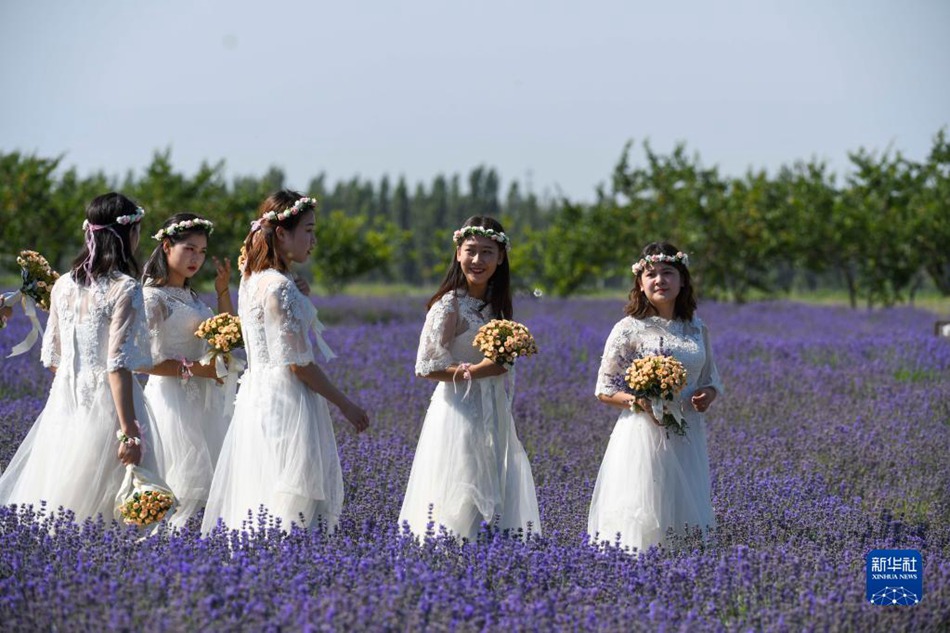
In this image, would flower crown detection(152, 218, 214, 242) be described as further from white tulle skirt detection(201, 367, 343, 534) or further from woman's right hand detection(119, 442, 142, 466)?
woman's right hand detection(119, 442, 142, 466)

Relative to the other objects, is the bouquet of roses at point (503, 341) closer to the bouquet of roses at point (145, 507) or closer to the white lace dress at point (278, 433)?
the white lace dress at point (278, 433)

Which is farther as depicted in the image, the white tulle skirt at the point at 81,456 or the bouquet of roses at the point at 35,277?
the bouquet of roses at the point at 35,277

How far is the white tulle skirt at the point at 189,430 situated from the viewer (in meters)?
5.32

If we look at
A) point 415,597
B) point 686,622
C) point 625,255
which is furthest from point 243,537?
point 625,255

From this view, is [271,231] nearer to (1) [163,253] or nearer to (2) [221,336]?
(2) [221,336]

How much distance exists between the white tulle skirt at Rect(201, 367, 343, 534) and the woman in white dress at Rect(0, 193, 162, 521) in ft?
1.16

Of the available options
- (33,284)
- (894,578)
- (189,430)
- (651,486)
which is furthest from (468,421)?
(33,284)

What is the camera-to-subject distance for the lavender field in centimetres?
327

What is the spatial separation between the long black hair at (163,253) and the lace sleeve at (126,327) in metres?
0.87

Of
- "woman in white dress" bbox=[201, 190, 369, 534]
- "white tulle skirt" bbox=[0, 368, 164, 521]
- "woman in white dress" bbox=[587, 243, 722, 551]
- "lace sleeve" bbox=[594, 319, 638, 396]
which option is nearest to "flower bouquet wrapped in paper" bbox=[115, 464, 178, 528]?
"white tulle skirt" bbox=[0, 368, 164, 521]

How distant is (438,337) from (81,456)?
5.24 ft

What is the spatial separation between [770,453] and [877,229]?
17765 millimetres

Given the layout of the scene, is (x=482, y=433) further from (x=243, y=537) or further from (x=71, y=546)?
(x=71, y=546)

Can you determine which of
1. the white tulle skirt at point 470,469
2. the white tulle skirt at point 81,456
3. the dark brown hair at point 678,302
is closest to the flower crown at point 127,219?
the white tulle skirt at point 81,456
